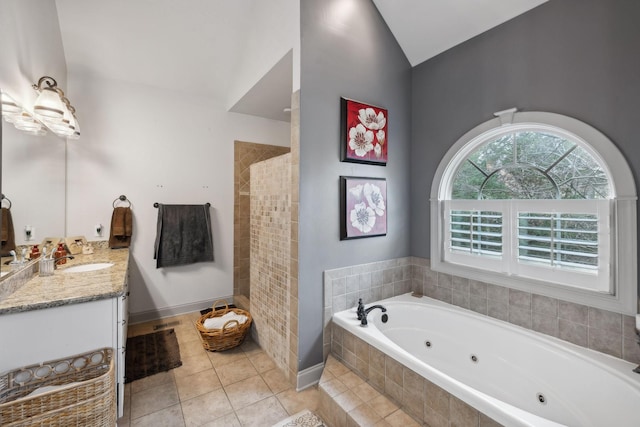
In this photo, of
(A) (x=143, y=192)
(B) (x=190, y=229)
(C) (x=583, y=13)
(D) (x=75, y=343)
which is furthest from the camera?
(B) (x=190, y=229)

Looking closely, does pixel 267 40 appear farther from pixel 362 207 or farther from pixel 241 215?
pixel 241 215

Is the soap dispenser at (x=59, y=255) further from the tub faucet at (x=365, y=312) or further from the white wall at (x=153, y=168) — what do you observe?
the tub faucet at (x=365, y=312)

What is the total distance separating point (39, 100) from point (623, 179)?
12.2 feet

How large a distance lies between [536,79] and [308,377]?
2780mm

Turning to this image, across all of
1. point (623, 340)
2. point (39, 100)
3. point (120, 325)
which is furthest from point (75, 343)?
point (623, 340)

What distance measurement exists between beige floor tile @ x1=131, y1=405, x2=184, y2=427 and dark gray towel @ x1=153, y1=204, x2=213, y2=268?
1.73 metres

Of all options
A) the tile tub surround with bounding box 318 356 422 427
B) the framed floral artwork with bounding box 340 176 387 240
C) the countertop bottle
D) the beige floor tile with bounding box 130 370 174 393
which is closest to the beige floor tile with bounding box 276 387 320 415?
the tile tub surround with bounding box 318 356 422 427

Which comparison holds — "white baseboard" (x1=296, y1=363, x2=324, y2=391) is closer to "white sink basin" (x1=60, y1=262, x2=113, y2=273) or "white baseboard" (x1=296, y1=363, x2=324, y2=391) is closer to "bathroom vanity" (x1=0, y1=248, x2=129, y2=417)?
"bathroom vanity" (x1=0, y1=248, x2=129, y2=417)

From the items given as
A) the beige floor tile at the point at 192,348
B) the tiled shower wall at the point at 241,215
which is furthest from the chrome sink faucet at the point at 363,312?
the tiled shower wall at the point at 241,215

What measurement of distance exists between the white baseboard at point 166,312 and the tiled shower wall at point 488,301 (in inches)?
79.7

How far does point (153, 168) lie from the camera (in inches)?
126

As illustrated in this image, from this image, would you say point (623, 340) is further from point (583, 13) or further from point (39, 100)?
point (39, 100)

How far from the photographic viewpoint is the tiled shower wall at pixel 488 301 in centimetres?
169

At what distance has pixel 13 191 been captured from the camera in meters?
1.59
